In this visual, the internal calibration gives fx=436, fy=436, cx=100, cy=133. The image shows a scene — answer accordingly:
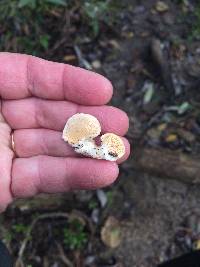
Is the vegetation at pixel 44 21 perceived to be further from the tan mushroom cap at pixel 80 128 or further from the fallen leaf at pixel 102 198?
the tan mushroom cap at pixel 80 128

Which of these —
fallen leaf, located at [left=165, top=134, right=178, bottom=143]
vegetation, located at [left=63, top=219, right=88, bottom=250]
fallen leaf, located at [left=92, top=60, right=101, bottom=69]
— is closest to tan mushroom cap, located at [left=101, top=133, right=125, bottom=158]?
vegetation, located at [left=63, top=219, right=88, bottom=250]

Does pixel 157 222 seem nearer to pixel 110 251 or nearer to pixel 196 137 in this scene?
pixel 110 251

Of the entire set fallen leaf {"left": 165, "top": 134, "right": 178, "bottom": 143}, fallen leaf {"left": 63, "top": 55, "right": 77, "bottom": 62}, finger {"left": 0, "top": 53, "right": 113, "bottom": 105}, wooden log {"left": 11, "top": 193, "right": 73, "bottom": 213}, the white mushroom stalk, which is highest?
finger {"left": 0, "top": 53, "right": 113, "bottom": 105}

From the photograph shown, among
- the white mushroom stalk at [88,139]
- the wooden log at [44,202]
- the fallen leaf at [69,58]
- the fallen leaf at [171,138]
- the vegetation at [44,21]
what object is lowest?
the wooden log at [44,202]

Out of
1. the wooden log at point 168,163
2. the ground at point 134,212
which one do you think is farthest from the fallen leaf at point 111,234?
the wooden log at point 168,163

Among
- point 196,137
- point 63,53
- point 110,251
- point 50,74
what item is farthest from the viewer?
point 63,53

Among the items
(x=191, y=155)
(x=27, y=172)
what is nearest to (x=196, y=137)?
(x=191, y=155)

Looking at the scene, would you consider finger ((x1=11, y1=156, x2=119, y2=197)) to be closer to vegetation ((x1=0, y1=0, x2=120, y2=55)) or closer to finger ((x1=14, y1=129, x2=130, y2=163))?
finger ((x1=14, y1=129, x2=130, y2=163))
